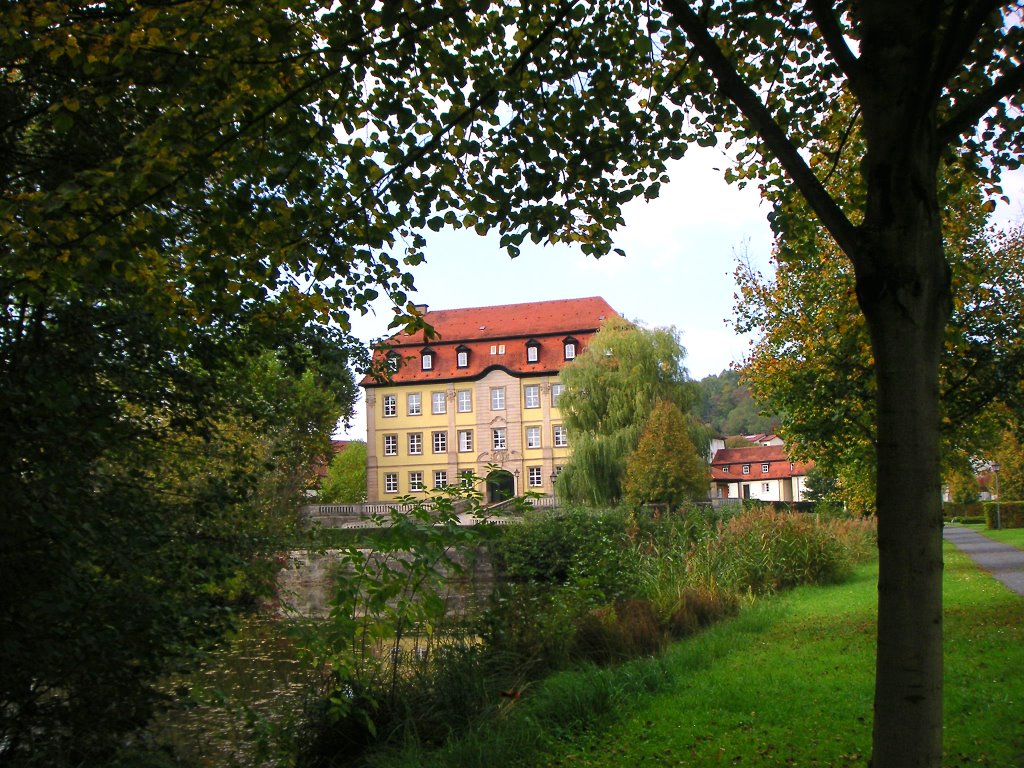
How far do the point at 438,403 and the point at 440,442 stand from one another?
8.92ft

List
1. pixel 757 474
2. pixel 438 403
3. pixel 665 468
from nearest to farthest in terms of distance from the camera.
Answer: pixel 665 468 < pixel 438 403 < pixel 757 474

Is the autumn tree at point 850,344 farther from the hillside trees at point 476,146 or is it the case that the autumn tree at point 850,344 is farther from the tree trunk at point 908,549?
the tree trunk at point 908,549

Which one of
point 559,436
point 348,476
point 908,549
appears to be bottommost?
point 908,549

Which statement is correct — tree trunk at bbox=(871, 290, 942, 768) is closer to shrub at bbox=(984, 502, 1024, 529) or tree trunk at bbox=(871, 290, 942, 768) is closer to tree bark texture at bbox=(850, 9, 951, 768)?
tree bark texture at bbox=(850, 9, 951, 768)

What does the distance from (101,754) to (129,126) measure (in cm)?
402

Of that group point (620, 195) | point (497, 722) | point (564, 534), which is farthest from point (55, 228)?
point (564, 534)

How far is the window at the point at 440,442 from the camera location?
2435 inches

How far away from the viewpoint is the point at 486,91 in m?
5.28

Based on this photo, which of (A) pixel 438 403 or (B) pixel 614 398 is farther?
(A) pixel 438 403

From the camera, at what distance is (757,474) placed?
252 feet

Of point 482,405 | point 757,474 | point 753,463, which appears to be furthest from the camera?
point 753,463

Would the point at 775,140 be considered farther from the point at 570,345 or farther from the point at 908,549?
the point at 570,345

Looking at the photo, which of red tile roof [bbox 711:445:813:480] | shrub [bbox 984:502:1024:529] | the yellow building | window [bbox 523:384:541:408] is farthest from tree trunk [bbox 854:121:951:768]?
red tile roof [bbox 711:445:813:480]

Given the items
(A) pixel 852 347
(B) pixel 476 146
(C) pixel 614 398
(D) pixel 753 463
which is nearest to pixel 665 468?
(C) pixel 614 398
